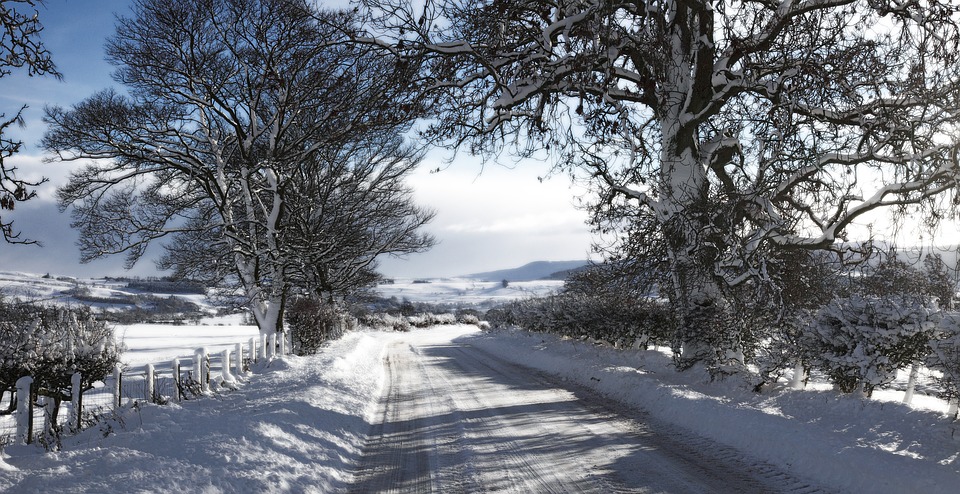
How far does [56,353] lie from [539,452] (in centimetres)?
790

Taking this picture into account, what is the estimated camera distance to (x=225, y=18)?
16.2 meters

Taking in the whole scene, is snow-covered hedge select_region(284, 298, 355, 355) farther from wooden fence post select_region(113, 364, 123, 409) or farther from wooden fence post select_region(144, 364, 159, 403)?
wooden fence post select_region(113, 364, 123, 409)

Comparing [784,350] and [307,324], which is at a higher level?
[307,324]

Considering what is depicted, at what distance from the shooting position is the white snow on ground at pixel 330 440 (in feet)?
17.2

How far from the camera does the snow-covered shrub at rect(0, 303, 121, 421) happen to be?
882 cm

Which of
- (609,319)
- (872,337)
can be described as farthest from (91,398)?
(609,319)

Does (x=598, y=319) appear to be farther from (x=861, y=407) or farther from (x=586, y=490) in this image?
(x=586, y=490)

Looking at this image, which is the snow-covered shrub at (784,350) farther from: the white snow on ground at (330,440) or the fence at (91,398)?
the fence at (91,398)

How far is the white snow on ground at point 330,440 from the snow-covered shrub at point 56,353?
66.4 inches

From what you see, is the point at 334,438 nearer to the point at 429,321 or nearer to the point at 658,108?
the point at 658,108

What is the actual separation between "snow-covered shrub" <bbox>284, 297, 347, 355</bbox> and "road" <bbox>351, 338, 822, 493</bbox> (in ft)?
34.0

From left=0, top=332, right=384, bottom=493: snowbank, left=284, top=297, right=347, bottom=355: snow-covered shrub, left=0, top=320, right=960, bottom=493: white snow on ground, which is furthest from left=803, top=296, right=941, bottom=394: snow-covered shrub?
left=284, top=297, right=347, bottom=355: snow-covered shrub

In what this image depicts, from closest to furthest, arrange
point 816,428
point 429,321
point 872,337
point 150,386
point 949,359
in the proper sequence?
point 816,428 < point 949,359 < point 150,386 < point 872,337 < point 429,321

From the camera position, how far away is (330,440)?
23.6 ft
